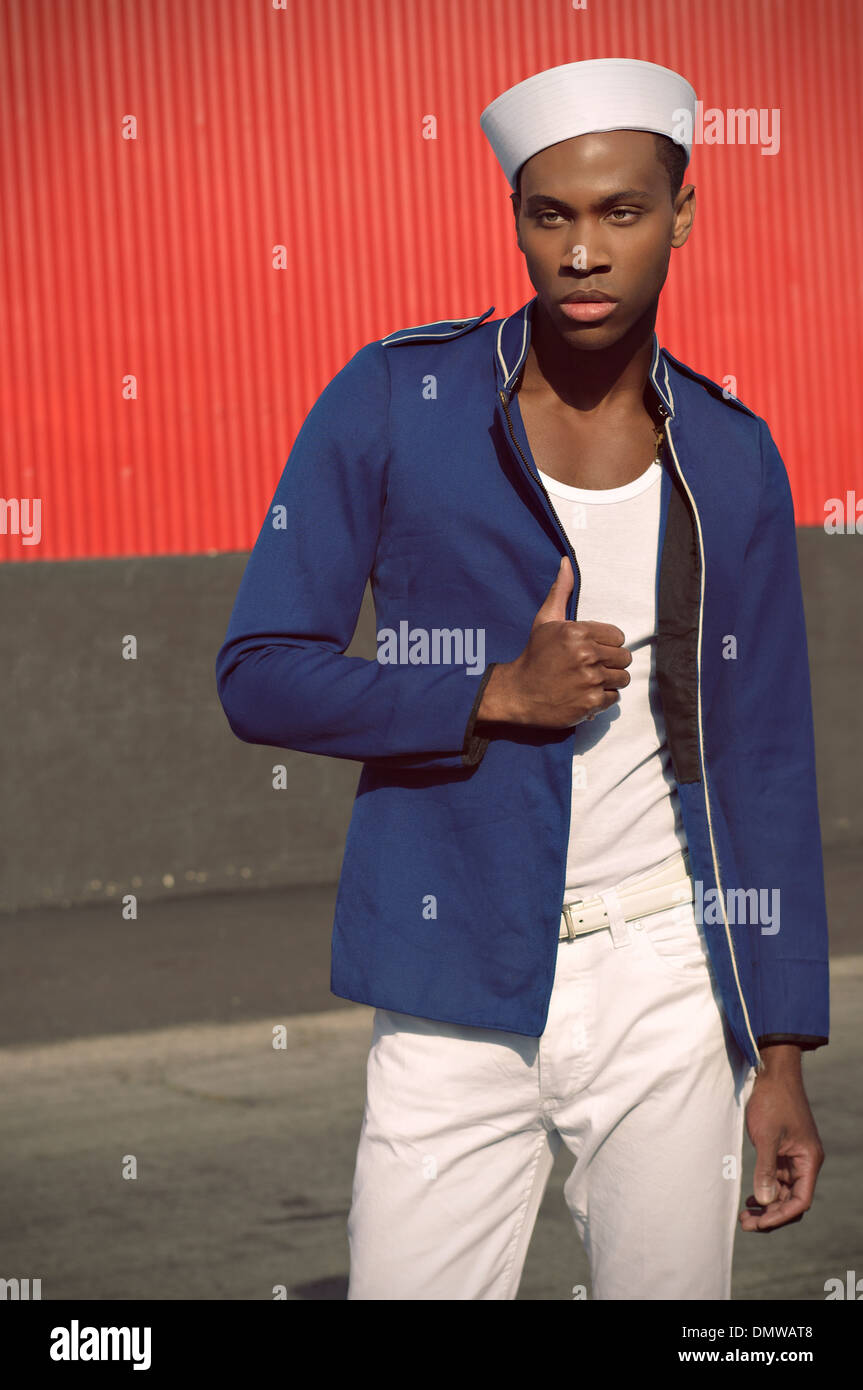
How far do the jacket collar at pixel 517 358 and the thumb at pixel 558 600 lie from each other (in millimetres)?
258

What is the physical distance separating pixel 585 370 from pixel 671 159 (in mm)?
293

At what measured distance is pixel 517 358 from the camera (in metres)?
2.34

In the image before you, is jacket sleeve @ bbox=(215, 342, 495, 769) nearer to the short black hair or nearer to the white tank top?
the white tank top

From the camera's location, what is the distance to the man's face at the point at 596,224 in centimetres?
223

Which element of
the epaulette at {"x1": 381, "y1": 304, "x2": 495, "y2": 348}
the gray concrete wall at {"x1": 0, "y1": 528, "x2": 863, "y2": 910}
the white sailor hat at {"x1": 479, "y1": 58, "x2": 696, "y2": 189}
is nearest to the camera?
the white sailor hat at {"x1": 479, "y1": 58, "x2": 696, "y2": 189}

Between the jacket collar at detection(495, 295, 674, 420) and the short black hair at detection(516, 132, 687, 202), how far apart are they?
166 millimetres

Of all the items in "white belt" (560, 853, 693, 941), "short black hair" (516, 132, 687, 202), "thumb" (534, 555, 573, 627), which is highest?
"short black hair" (516, 132, 687, 202)

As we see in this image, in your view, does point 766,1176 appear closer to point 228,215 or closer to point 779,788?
point 779,788

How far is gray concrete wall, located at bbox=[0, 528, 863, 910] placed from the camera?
1016 centimetres

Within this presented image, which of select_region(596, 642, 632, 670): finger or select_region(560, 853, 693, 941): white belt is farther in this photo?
select_region(560, 853, 693, 941): white belt

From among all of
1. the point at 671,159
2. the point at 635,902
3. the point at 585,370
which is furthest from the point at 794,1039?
the point at 671,159

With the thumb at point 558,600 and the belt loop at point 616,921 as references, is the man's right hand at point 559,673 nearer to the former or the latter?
the thumb at point 558,600

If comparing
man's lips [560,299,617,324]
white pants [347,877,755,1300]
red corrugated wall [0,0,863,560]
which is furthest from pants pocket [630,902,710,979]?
red corrugated wall [0,0,863,560]

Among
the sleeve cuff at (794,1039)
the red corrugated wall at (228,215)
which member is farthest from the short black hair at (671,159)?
Result: the red corrugated wall at (228,215)
